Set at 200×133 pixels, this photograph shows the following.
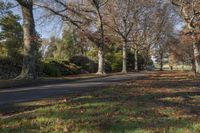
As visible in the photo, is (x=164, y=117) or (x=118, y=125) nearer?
(x=118, y=125)

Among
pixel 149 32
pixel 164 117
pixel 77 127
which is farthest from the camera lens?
pixel 149 32

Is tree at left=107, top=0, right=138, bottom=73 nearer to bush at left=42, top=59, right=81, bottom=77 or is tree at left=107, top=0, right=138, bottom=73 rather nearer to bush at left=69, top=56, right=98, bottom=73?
bush at left=69, top=56, right=98, bottom=73

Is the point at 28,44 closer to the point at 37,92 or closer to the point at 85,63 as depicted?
the point at 37,92

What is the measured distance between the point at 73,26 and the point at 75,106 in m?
26.4

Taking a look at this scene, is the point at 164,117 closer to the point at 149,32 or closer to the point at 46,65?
the point at 46,65

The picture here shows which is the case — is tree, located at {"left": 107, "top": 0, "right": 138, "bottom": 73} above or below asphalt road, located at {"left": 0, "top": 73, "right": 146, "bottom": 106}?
above

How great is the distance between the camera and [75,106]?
12.3 meters

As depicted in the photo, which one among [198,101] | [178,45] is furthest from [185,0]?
[178,45]

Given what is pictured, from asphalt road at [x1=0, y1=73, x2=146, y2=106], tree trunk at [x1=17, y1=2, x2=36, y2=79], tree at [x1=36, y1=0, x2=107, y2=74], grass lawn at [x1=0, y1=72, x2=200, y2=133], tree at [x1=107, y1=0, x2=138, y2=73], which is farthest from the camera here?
tree at [x1=107, y1=0, x2=138, y2=73]

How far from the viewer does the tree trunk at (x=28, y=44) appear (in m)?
28.0

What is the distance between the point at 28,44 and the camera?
28391 millimetres

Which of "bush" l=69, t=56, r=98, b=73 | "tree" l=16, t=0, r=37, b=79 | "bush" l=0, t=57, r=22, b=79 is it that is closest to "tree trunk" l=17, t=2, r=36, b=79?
"tree" l=16, t=0, r=37, b=79

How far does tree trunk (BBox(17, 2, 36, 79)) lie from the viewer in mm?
27953

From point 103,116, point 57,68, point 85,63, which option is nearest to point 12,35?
point 57,68
